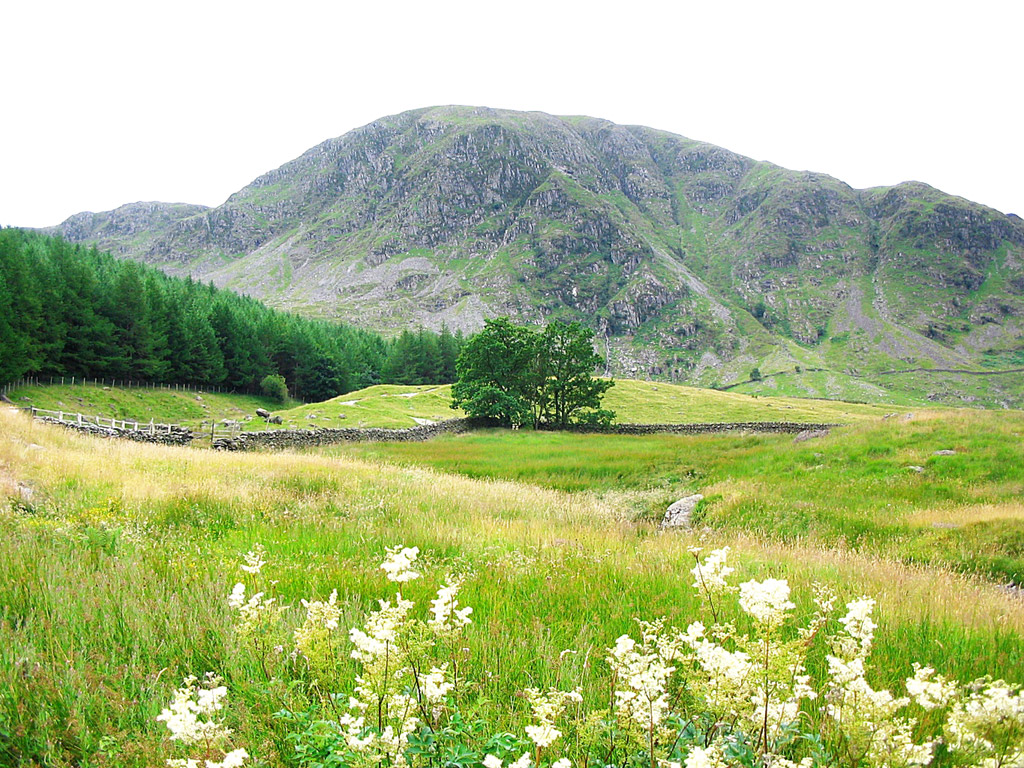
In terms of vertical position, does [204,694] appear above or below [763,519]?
above

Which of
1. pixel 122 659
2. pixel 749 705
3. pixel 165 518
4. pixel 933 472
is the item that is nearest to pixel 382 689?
pixel 749 705

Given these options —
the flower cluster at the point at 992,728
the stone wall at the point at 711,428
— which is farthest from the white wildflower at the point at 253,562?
the stone wall at the point at 711,428

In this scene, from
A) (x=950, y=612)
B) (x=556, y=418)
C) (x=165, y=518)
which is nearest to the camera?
(x=950, y=612)

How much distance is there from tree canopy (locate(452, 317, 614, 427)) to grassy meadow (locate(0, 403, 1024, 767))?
33.6 metres

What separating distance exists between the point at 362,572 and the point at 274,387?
82.4 metres

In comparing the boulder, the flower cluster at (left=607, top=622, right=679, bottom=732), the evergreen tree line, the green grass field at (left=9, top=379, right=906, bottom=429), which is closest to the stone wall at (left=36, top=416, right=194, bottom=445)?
the green grass field at (left=9, top=379, right=906, bottom=429)

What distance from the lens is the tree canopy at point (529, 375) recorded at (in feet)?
162

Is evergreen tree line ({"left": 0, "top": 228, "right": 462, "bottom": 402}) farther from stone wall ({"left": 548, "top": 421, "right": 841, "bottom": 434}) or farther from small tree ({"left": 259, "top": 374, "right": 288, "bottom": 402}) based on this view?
stone wall ({"left": 548, "top": 421, "right": 841, "bottom": 434})

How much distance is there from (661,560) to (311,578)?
4.19 m

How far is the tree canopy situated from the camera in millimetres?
49344

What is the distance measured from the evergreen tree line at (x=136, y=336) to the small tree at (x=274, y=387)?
2.51 meters

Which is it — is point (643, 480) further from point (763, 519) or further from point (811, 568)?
point (811, 568)

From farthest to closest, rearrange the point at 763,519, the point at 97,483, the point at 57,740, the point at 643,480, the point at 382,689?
the point at 643,480, the point at 763,519, the point at 97,483, the point at 57,740, the point at 382,689

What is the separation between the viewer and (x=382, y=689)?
2121 mm
